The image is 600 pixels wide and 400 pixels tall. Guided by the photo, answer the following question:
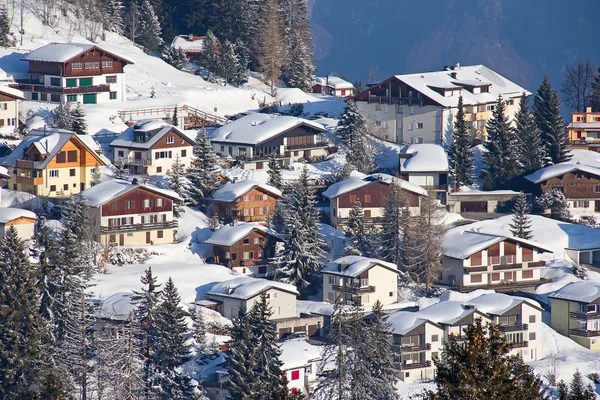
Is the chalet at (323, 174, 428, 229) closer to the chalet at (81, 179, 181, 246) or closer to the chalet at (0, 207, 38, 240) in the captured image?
the chalet at (81, 179, 181, 246)

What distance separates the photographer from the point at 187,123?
92125 millimetres

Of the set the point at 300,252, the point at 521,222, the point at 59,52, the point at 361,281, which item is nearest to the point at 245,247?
the point at 300,252

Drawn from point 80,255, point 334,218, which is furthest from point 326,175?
point 80,255

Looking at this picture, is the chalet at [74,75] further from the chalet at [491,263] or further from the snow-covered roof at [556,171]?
the chalet at [491,263]

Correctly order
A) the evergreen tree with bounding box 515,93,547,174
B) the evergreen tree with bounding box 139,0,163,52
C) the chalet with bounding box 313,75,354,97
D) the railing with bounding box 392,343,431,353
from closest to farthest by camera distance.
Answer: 1. the railing with bounding box 392,343,431,353
2. the evergreen tree with bounding box 515,93,547,174
3. the evergreen tree with bounding box 139,0,163,52
4. the chalet with bounding box 313,75,354,97

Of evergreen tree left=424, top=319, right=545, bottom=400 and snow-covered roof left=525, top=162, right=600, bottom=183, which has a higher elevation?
snow-covered roof left=525, top=162, right=600, bottom=183

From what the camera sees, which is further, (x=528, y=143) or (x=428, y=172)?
(x=528, y=143)

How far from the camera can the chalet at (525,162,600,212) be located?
83.9 metres

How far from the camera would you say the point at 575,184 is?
8394 centimetres

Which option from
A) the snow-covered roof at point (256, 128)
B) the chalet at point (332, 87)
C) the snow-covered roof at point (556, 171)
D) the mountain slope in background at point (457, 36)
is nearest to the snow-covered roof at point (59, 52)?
the snow-covered roof at point (256, 128)

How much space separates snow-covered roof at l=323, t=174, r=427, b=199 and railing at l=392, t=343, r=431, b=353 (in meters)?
15.6

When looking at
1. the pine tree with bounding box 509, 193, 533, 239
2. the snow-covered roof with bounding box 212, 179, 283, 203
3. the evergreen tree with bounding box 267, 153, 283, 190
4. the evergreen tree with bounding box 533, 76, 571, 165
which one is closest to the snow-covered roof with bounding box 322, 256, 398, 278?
the snow-covered roof with bounding box 212, 179, 283, 203

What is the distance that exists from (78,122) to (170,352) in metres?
A: 30.9

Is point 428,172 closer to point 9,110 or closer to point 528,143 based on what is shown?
point 528,143
